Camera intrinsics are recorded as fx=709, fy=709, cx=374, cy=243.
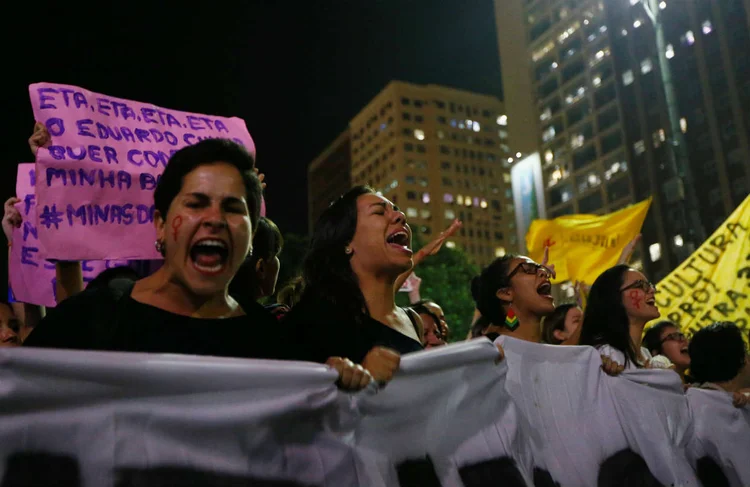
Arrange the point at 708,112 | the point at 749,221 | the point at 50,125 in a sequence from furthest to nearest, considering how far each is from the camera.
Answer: the point at 708,112
the point at 749,221
the point at 50,125

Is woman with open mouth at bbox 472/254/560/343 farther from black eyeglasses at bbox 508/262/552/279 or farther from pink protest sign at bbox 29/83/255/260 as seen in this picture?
pink protest sign at bbox 29/83/255/260

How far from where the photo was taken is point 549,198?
240ft

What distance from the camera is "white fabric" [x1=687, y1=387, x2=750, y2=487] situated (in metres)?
4.09

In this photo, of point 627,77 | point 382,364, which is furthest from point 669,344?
point 627,77

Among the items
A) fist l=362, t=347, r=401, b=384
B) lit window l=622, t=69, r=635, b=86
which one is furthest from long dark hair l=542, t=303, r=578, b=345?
lit window l=622, t=69, r=635, b=86

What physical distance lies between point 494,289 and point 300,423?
2.40 meters

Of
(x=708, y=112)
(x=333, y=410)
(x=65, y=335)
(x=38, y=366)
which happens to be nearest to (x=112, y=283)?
(x=65, y=335)

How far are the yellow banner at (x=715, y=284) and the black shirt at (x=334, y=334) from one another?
548 cm

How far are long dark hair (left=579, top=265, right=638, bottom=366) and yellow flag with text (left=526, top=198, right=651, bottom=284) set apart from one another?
4.64 meters

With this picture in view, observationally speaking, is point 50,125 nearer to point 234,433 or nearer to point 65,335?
point 65,335

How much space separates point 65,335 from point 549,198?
73.7 meters

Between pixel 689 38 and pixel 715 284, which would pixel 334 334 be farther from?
pixel 689 38

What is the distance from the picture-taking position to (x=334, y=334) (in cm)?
279

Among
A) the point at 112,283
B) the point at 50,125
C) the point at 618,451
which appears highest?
the point at 50,125
